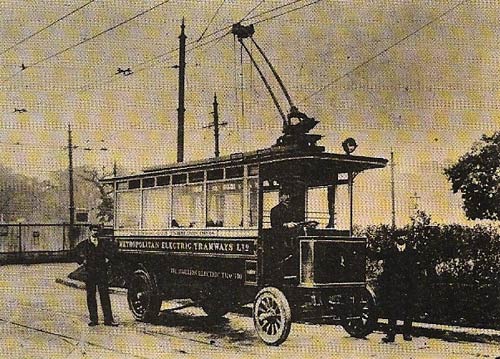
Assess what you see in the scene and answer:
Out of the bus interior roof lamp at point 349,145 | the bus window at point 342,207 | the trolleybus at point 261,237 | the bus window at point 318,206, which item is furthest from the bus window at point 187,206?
the bus interior roof lamp at point 349,145

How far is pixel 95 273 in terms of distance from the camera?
7062 millimetres

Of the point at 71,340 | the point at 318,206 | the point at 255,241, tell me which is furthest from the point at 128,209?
the point at 318,206

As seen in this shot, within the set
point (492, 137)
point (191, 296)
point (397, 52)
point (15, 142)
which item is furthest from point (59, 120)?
point (492, 137)

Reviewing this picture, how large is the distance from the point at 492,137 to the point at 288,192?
1.79 meters

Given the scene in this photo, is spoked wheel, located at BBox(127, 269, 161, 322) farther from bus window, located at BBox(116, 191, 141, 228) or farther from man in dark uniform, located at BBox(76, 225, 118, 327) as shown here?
bus window, located at BBox(116, 191, 141, 228)

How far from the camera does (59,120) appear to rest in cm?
725

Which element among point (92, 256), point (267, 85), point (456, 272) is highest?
point (267, 85)

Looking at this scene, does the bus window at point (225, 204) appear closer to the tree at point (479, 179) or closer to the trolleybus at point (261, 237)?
the trolleybus at point (261, 237)

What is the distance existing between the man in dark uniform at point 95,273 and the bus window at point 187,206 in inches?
32.7

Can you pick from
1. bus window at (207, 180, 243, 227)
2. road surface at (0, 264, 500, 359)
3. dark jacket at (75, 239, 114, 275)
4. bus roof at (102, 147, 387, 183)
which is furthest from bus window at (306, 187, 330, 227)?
dark jacket at (75, 239, 114, 275)

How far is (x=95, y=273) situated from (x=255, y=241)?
1.99 meters

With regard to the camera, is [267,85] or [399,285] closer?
[399,285]

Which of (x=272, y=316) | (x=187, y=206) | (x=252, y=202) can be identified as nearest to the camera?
(x=272, y=316)

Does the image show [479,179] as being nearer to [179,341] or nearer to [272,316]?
[272,316]
